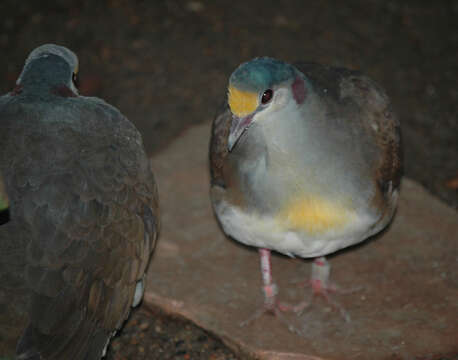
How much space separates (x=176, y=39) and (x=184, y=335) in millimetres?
3901

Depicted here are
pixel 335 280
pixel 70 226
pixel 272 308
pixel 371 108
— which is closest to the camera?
pixel 70 226

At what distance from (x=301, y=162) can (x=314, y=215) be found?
1.05ft

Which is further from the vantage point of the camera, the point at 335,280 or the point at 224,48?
the point at 224,48

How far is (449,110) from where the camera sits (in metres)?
6.57

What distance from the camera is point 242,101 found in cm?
346

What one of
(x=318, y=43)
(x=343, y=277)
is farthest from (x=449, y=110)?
(x=343, y=277)

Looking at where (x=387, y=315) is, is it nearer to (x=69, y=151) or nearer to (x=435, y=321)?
(x=435, y=321)

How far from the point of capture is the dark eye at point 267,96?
3.47 m

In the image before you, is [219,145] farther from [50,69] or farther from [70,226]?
[50,69]

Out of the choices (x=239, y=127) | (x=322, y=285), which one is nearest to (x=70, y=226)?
(x=239, y=127)

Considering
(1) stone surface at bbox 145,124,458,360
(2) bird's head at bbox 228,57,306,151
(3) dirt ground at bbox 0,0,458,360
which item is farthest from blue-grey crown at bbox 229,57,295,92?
(3) dirt ground at bbox 0,0,458,360

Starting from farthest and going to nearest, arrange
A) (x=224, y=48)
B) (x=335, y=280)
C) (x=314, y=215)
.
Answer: (x=224, y=48) < (x=335, y=280) < (x=314, y=215)

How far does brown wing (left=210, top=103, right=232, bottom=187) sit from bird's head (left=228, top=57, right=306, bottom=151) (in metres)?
0.62

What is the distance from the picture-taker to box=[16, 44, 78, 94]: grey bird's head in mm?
4371
